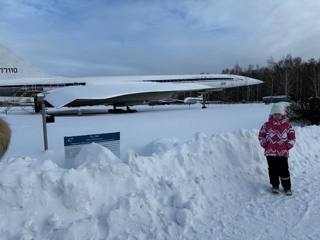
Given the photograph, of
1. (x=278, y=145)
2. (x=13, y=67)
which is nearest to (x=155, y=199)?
(x=278, y=145)

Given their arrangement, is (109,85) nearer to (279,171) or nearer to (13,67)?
(13,67)

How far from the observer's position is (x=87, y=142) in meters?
7.11

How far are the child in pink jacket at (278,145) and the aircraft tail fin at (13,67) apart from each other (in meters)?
39.4

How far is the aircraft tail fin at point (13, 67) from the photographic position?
41625 millimetres

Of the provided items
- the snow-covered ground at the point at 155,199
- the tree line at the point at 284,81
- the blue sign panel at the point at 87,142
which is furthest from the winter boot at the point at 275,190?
the tree line at the point at 284,81

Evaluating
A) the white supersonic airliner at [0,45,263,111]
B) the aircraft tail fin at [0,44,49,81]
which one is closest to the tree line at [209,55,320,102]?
the white supersonic airliner at [0,45,263,111]

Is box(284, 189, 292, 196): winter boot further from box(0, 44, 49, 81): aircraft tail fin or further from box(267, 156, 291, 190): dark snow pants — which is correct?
box(0, 44, 49, 81): aircraft tail fin

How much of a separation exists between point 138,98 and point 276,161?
26.5 m

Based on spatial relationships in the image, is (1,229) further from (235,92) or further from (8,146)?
(235,92)

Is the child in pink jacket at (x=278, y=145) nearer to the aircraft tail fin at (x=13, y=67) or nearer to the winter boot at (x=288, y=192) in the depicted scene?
the winter boot at (x=288, y=192)

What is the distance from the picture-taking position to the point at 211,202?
18.8 ft

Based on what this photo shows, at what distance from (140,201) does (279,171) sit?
2.62 metres

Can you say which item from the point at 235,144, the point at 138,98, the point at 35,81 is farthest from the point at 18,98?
the point at 235,144

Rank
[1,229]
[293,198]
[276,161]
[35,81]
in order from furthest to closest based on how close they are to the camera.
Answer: [35,81], [276,161], [293,198], [1,229]
